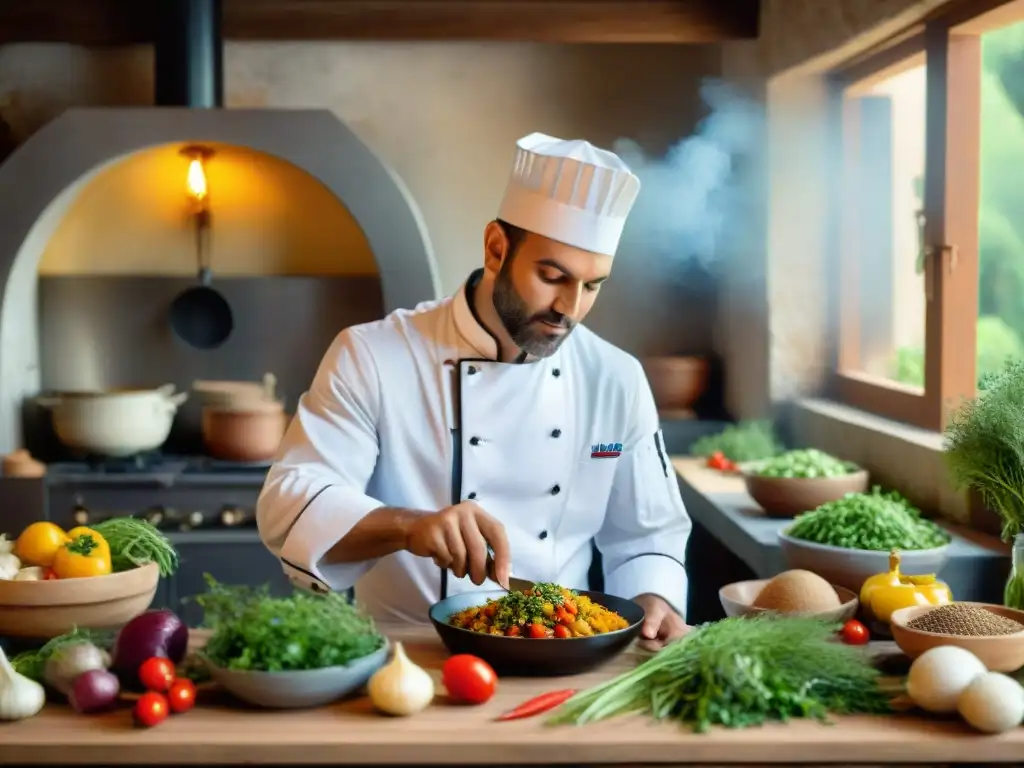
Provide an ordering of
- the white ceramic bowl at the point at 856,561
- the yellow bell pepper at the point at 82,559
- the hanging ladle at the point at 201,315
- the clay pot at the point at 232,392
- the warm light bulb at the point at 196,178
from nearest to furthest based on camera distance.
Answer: the yellow bell pepper at the point at 82,559 → the white ceramic bowl at the point at 856,561 → the clay pot at the point at 232,392 → the warm light bulb at the point at 196,178 → the hanging ladle at the point at 201,315

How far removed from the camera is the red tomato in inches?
68.1

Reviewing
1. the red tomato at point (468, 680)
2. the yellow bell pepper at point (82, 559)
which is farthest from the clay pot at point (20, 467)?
the red tomato at point (468, 680)

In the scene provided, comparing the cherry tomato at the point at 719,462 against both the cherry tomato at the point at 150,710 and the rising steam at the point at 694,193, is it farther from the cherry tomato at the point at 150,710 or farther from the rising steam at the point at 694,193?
the cherry tomato at the point at 150,710

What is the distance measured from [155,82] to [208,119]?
0.42 m

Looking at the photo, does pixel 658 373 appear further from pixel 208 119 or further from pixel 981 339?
pixel 208 119

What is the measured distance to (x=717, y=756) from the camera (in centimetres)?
Answer: 161

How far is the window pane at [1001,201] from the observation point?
3449 millimetres

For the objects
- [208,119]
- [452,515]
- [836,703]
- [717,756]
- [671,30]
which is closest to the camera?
[717,756]

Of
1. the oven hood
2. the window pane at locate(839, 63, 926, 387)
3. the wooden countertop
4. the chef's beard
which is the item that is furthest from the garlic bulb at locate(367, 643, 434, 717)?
the oven hood

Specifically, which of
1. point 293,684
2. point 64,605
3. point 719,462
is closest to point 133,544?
point 64,605

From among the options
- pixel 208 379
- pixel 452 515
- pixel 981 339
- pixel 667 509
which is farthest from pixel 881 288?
pixel 452 515

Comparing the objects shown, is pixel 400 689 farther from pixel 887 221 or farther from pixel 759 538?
pixel 887 221

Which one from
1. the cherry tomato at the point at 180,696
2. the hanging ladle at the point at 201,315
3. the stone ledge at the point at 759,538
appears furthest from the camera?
the hanging ladle at the point at 201,315

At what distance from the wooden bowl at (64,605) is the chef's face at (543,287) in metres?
0.83
